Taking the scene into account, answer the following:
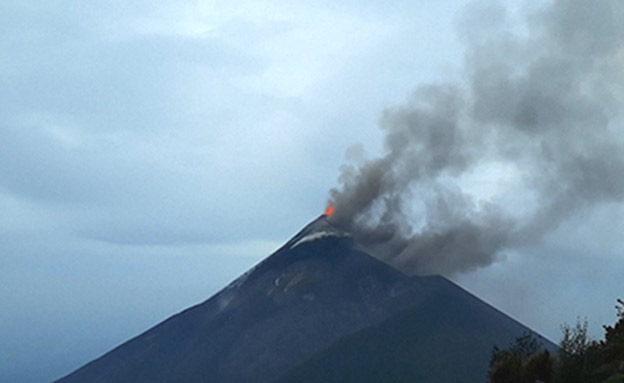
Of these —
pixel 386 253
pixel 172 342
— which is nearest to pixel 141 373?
pixel 172 342

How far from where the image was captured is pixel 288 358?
116250mm

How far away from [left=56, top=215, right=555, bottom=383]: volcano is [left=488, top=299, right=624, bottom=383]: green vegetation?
58.7 meters

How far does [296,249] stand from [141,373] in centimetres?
3380

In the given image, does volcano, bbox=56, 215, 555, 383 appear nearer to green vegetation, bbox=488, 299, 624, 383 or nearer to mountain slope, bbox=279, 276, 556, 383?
mountain slope, bbox=279, 276, 556, 383

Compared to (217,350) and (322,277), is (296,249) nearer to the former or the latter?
(322,277)

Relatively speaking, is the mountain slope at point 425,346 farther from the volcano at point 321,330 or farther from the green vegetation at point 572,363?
the green vegetation at point 572,363

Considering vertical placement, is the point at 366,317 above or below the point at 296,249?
below

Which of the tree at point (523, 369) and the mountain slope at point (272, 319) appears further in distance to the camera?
the mountain slope at point (272, 319)

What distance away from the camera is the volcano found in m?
113

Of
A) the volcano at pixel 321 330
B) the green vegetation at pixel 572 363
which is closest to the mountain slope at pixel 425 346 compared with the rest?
the volcano at pixel 321 330

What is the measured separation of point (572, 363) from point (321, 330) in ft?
266

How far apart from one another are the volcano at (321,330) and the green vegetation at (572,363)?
193ft

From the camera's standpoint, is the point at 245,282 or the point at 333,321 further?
the point at 245,282

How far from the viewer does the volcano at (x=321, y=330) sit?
11319 cm
